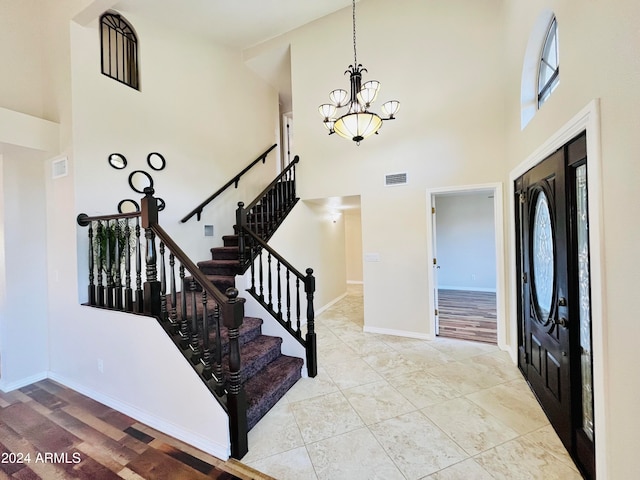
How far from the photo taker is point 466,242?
7441 mm

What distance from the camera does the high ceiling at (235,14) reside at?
3.71 meters

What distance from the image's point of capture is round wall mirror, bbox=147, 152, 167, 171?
144 inches

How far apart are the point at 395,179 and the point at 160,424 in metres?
3.98

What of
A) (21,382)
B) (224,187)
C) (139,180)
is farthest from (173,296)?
(224,187)

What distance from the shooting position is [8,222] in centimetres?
300

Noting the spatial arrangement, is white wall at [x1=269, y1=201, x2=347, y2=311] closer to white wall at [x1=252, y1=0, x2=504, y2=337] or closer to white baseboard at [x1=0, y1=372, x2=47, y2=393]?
white wall at [x1=252, y1=0, x2=504, y2=337]

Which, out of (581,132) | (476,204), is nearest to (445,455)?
(581,132)

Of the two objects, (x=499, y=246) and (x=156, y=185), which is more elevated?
(x=156, y=185)

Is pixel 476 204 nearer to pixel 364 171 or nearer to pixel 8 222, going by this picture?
pixel 364 171

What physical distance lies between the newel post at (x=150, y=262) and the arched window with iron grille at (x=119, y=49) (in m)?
2.21

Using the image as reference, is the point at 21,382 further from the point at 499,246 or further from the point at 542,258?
the point at 499,246

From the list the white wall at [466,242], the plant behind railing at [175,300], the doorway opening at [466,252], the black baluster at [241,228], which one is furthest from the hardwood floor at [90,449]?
the white wall at [466,242]

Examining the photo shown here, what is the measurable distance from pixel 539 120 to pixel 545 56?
75cm

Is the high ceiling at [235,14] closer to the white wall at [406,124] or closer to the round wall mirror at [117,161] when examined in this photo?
the white wall at [406,124]
